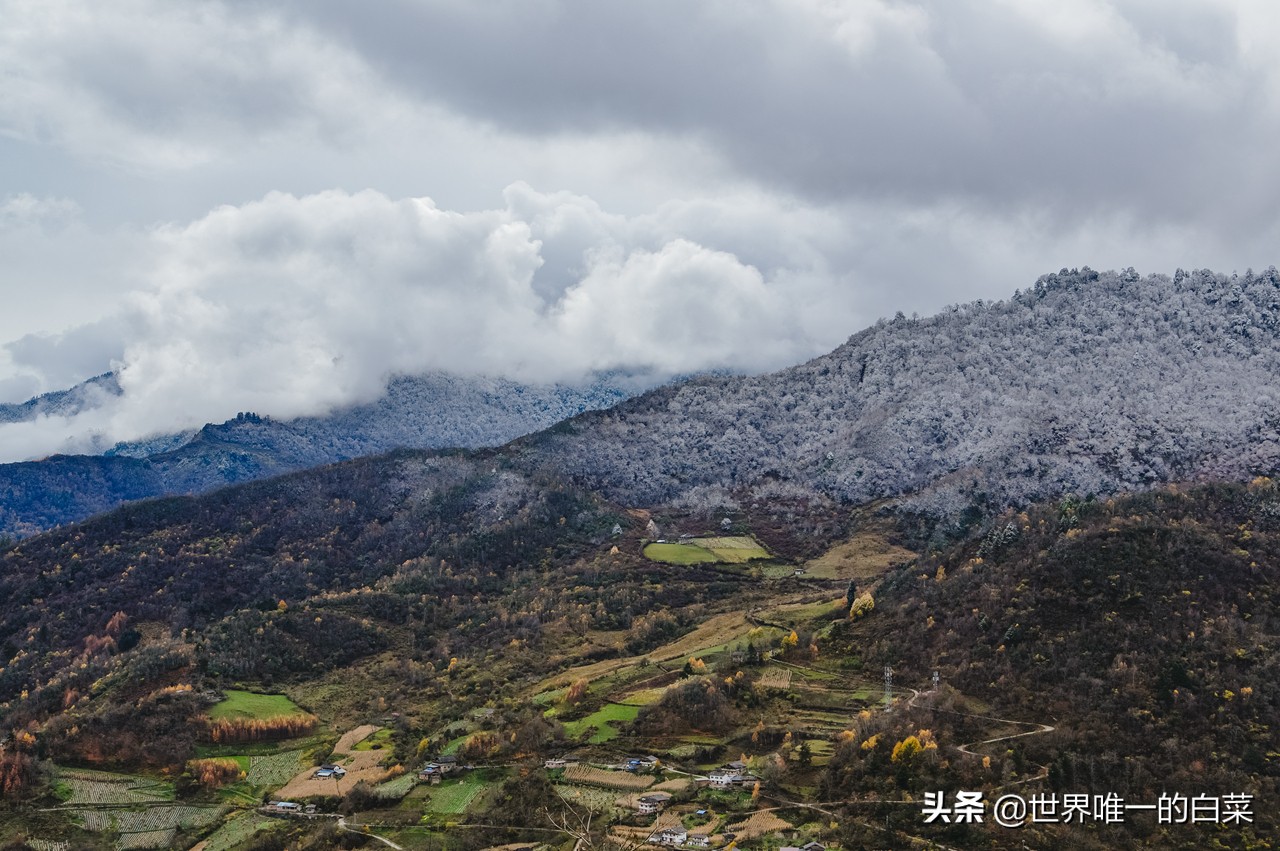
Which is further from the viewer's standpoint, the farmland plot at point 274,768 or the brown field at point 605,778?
the farmland plot at point 274,768

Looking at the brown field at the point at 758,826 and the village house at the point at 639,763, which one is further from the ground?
the village house at the point at 639,763

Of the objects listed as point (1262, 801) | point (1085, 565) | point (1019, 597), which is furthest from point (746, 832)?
point (1085, 565)

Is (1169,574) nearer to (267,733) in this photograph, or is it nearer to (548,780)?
(548,780)

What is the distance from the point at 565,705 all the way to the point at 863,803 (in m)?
54.1

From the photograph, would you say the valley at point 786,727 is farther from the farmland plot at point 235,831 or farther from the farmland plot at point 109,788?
the farmland plot at point 235,831

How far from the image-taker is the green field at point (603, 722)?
116m

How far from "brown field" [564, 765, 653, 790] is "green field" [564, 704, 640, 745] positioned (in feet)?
25.8

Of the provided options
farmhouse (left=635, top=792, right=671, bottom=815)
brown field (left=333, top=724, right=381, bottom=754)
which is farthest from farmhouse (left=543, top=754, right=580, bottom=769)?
brown field (left=333, top=724, right=381, bottom=754)

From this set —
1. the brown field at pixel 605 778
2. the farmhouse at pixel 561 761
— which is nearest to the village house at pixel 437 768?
the farmhouse at pixel 561 761

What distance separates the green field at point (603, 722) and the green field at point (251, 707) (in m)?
44.8

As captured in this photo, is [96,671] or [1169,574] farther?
[96,671]

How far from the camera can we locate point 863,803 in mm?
86562

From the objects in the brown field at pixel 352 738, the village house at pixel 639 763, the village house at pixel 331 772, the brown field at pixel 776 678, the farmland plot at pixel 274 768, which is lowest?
the farmland plot at pixel 274 768

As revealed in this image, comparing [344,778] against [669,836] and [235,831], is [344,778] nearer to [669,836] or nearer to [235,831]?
[235,831]
